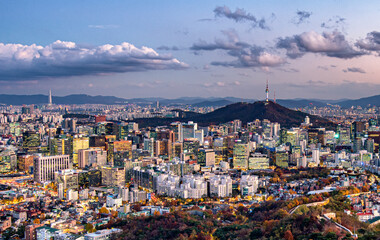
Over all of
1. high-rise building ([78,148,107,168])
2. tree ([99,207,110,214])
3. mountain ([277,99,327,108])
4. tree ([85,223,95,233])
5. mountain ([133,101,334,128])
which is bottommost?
tree ([99,207,110,214])

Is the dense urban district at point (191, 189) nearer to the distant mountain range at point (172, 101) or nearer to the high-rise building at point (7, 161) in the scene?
the high-rise building at point (7, 161)

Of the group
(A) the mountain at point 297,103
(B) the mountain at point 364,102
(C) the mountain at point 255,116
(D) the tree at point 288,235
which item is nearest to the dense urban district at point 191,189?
(D) the tree at point 288,235

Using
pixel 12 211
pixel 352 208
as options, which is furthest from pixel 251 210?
pixel 12 211

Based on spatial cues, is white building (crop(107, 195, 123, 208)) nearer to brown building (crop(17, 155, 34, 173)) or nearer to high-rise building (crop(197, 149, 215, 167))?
brown building (crop(17, 155, 34, 173))

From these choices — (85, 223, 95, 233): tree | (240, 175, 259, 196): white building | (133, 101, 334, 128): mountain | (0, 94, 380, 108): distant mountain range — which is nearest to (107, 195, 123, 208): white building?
(85, 223, 95, 233): tree

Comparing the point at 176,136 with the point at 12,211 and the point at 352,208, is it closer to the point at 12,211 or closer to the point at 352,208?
the point at 12,211

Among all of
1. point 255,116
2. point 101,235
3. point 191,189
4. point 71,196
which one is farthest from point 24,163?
point 255,116

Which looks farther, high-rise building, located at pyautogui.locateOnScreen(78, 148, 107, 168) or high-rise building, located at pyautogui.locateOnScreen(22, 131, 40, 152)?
high-rise building, located at pyautogui.locateOnScreen(22, 131, 40, 152)
